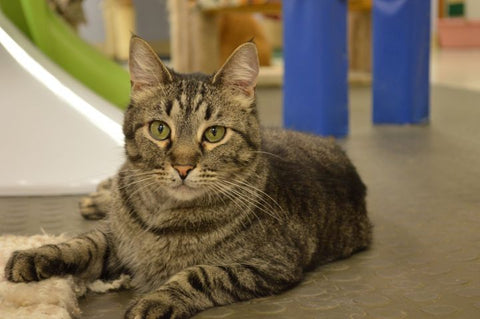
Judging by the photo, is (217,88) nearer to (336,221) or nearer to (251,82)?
(251,82)

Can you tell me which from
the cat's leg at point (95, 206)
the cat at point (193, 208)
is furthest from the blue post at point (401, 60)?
the cat at point (193, 208)

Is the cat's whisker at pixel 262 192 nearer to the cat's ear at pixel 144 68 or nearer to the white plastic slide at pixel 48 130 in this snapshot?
the cat's ear at pixel 144 68

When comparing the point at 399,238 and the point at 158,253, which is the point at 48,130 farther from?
the point at 399,238

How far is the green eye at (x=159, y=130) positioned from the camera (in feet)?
4.84

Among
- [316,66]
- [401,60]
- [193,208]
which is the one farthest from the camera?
[401,60]

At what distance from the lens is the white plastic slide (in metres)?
2.49

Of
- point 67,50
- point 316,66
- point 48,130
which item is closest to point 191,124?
point 48,130

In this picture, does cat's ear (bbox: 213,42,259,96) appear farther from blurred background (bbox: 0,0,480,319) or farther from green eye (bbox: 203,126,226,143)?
blurred background (bbox: 0,0,480,319)

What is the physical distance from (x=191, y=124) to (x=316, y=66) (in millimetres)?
2162

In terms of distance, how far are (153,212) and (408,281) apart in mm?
607

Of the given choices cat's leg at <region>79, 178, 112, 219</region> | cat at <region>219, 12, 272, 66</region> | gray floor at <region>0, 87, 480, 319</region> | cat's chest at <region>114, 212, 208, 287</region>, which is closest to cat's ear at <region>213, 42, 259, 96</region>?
cat's chest at <region>114, 212, 208, 287</region>

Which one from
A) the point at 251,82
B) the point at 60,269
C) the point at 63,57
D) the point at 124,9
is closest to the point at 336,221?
the point at 251,82

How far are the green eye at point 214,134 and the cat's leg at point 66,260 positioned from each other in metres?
0.38

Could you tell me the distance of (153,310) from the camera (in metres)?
1.31
